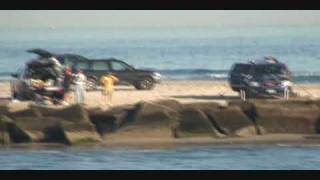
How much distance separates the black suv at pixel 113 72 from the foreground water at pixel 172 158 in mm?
12607

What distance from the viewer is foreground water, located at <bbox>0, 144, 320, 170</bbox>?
31609 millimetres

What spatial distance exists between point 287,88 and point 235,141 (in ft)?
24.7

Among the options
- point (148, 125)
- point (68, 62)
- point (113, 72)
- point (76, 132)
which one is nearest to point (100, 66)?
point (113, 72)

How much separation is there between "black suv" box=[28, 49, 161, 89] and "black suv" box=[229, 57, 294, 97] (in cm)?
397

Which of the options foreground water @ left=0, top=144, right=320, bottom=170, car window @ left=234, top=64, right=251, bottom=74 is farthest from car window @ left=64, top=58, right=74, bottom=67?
foreground water @ left=0, top=144, right=320, bottom=170

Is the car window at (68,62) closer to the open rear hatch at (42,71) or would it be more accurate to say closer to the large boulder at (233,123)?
the open rear hatch at (42,71)

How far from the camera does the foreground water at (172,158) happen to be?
104ft

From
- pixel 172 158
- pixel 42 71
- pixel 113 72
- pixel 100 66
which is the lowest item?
pixel 172 158

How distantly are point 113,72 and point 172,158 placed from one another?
15029 mm

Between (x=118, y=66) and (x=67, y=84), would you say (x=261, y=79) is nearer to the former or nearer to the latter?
(x=67, y=84)

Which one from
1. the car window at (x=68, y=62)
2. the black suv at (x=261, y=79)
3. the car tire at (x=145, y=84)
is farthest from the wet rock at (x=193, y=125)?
the car window at (x=68, y=62)

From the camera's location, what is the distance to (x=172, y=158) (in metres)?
32.6

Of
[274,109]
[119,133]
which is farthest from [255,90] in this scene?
[119,133]

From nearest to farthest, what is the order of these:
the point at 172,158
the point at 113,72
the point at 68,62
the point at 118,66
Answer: the point at 172,158 < the point at 113,72 < the point at 68,62 < the point at 118,66
